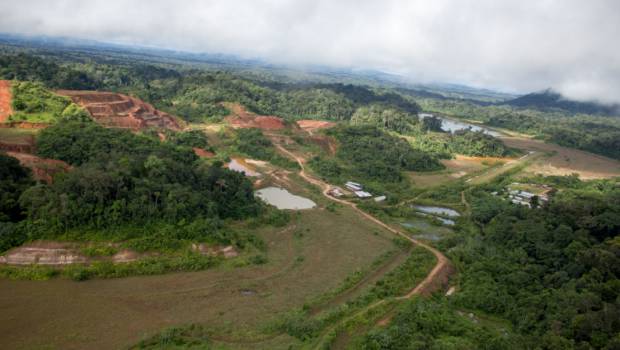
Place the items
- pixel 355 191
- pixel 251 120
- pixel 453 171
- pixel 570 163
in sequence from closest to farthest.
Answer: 1. pixel 355 191
2. pixel 453 171
3. pixel 570 163
4. pixel 251 120

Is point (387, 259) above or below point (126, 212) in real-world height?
below

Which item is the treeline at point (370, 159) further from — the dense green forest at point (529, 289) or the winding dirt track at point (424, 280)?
the dense green forest at point (529, 289)

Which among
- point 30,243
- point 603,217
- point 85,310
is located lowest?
point 85,310

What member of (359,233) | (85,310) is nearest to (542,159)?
(359,233)

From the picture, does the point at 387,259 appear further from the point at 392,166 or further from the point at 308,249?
the point at 392,166

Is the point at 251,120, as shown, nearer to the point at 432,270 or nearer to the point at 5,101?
the point at 5,101

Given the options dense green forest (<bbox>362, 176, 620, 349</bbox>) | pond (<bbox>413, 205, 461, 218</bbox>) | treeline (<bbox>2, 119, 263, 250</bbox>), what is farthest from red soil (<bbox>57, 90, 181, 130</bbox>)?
dense green forest (<bbox>362, 176, 620, 349</bbox>)

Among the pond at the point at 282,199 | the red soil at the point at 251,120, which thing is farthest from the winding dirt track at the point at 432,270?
the red soil at the point at 251,120

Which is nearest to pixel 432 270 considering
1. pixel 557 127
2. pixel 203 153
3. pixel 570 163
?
pixel 203 153
